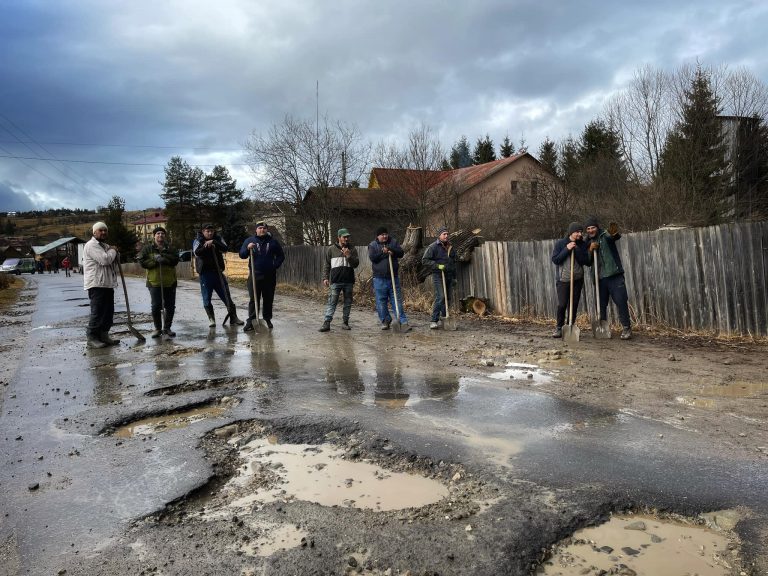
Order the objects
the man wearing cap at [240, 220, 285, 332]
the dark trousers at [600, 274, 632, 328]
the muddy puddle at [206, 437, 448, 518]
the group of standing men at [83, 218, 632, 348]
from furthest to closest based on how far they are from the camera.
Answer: the man wearing cap at [240, 220, 285, 332]
the group of standing men at [83, 218, 632, 348]
the dark trousers at [600, 274, 632, 328]
the muddy puddle at [206, 437, 448, 518]

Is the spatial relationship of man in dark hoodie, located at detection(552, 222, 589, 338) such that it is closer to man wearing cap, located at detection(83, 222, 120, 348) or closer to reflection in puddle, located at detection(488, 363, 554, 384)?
reflection in puddle, located at detection(488, 363, 554, 384)

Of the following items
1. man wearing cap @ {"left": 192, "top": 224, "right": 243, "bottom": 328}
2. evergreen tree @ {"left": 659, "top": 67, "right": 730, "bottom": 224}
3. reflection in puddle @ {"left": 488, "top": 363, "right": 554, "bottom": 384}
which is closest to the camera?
reflection in puddle @ {"left": 488, "top": 363, "right": 554, "bottom": 384}

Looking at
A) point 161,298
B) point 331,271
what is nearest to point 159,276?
point 161,298

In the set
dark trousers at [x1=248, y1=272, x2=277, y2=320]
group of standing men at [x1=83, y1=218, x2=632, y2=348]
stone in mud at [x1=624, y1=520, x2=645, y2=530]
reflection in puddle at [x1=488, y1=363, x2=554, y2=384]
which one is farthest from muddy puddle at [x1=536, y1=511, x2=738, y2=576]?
dark trousers at [x1=248, y1=272, x2=277, y2=320]

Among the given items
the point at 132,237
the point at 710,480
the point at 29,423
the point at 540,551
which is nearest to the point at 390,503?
the point at 540,551

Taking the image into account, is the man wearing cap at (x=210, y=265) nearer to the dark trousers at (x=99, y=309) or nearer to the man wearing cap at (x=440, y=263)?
the dark trousers at (x=99, y=309)

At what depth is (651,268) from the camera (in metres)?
9.24

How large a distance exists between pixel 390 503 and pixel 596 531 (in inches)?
43.7

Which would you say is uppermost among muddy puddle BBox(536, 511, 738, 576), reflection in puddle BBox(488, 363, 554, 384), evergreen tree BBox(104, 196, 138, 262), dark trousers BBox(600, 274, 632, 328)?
evergreen tree BBox(104, 196, 138, 262)

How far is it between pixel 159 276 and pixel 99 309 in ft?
3.76

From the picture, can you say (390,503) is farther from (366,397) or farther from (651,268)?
(651,268)

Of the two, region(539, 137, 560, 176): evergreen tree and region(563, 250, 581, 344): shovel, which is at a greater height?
region(539, 137, 560, 176): evergreen tree

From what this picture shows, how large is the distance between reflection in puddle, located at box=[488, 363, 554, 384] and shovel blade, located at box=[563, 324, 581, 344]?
5.84ft

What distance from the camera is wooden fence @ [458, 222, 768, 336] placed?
789cm
